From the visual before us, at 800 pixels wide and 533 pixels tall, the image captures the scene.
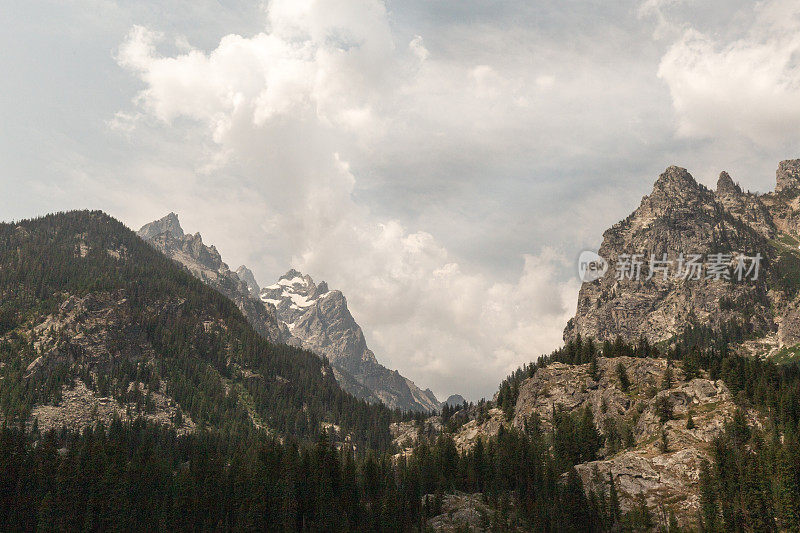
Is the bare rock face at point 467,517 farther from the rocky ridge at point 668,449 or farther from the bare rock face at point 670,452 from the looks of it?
the bare rock face at point 670,452

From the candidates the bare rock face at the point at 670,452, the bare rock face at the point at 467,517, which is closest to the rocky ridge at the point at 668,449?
the bare rock face at the point at 670,452

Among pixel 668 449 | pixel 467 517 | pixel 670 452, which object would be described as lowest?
pixel 467 517

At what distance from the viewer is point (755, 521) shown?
13088 cm

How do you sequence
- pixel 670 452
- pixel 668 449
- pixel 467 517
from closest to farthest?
pixel 467 517
pixel 670 452
pixel 668 449

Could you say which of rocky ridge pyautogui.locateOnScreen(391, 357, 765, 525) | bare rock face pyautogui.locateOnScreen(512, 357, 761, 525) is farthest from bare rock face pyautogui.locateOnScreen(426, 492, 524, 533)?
bare rock face pyautogui.locateOnScreen(512, 357, 761, 525)

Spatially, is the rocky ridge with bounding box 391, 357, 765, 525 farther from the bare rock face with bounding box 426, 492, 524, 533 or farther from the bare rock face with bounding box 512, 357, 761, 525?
the bare rock face with bounding box 426, 492, 524, 533

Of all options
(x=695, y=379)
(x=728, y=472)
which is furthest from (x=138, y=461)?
(x=695, y=379)

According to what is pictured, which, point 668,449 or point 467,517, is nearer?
point 467,517

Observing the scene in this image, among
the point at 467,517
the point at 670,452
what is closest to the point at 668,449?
the point at 670,452

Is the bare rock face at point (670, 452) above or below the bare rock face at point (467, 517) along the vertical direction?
above

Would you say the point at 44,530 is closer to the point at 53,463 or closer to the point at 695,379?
the point at 53,463

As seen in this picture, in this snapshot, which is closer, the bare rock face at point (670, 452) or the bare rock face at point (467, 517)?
the bare rock face at point (467, 517)

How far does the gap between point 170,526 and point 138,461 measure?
4041cm

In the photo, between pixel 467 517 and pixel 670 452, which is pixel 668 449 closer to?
pixel 670 452
